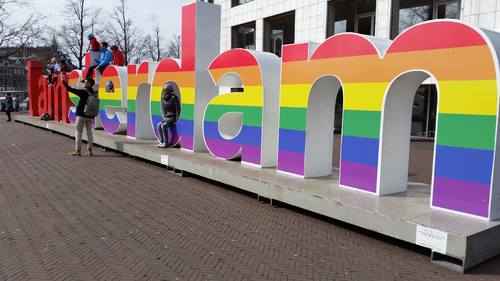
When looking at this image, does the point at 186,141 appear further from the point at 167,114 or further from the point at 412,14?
the point at 412,14

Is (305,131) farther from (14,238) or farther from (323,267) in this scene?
(14,238)

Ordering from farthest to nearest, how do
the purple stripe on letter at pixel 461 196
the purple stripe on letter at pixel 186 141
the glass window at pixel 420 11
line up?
the glass window at pixel 420 11
the purple stripe on letter at pixel 186 141
the purple stripe on letter at pixel 461 196

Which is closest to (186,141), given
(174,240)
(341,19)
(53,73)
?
(174,240)

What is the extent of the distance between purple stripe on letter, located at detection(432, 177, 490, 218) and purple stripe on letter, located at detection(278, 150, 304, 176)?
2453 millimetres

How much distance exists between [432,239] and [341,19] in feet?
64.6

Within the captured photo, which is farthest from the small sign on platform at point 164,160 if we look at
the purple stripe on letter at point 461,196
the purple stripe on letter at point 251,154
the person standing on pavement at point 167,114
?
the purple stripe on letter at point 461,196

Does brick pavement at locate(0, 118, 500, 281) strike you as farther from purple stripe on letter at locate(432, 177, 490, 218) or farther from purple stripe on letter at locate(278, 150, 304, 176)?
purple stripe on letter at locate(278, 150, 304, 176)

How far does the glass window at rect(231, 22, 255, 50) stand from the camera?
29.5 metres

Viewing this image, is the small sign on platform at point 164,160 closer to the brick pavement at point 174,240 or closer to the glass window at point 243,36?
the brick pavement at point 174,240

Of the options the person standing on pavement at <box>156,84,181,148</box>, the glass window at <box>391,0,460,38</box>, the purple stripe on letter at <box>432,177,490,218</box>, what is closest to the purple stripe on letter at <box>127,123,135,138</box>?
the person standing on pavement at <box>156,84,181,148</box>

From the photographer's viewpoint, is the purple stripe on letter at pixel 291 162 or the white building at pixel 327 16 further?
the white building at pixel 327 16

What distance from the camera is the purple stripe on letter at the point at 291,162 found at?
7730mm

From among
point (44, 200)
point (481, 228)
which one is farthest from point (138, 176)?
point (481, 228)

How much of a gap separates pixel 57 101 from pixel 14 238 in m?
14.4
